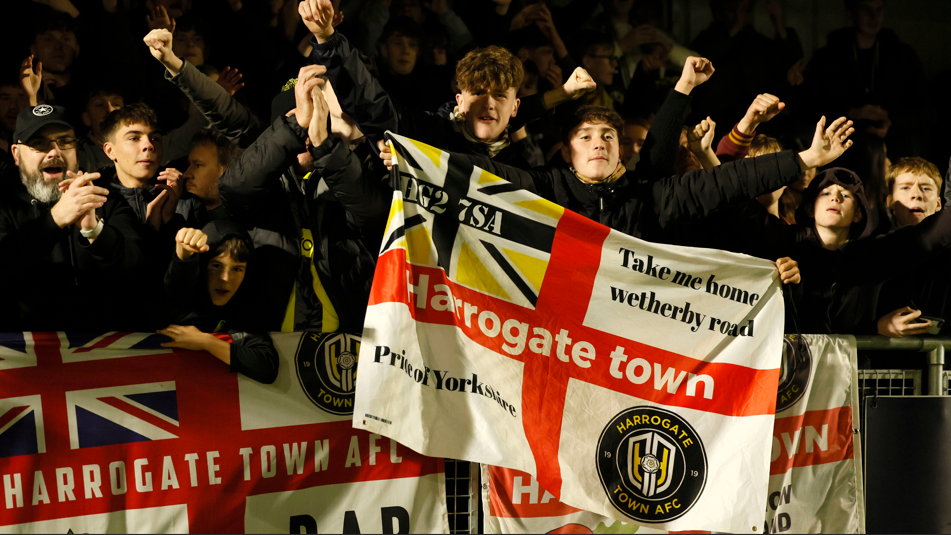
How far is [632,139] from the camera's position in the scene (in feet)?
15.4

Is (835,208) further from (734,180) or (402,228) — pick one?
(402,228)

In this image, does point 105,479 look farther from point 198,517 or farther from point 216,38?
point 216,38

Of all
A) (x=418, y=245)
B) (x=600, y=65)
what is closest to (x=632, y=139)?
(x=600, y=65)

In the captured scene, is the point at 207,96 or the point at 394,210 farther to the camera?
the point at 207,96

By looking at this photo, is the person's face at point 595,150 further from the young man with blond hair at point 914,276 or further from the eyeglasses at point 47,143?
the eyeglasses at point 47,143

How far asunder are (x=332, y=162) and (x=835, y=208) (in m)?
2.77

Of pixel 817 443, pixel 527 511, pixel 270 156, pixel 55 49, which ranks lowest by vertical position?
pixel 527 511

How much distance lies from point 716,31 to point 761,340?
2601mm

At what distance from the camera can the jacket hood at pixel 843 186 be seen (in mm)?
4383

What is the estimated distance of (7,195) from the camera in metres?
3.27

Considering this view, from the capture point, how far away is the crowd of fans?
3305 mm

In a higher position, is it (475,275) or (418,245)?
(418,245)

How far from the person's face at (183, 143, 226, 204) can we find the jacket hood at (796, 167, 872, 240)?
316cm

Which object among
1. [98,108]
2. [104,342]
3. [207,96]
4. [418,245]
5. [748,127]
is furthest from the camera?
[748,127]
